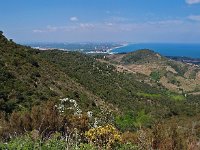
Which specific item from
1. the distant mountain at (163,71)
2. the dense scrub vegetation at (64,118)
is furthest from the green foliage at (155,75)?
the dense scrub vegetation at (64,118)

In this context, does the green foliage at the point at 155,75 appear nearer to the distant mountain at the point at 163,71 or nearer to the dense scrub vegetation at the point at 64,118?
the distant mountain at the point at 163,71

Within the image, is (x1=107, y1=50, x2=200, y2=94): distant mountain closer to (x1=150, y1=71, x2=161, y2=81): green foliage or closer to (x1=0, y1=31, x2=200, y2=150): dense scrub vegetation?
(x1=150, y1=71, x2=161, y2=81): green foliage

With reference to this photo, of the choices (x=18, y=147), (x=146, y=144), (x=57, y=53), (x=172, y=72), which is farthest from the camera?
(x=172, y=72)

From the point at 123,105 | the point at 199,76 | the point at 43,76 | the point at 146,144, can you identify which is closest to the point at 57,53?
the point at 123,105

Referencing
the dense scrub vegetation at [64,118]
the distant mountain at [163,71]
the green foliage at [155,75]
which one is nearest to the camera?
the dense scrub vegetation at [64,118]

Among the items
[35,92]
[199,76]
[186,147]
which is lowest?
[199,76]

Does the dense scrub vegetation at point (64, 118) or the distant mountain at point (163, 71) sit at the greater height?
the dense scrub vegetation at point (64, 118)

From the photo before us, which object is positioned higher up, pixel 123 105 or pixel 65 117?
pixel 65 117

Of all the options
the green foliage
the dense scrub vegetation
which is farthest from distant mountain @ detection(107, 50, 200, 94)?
the dense scrub vegetation

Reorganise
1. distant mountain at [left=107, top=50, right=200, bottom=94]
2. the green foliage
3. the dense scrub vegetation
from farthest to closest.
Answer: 1. the green foliage
2. distant mountain at [left=107, top=50, right=200, bottom=94]
3. the dense scrub vegetation

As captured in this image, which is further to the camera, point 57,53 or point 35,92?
point 57,53

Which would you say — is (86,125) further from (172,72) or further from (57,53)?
(172,72)
